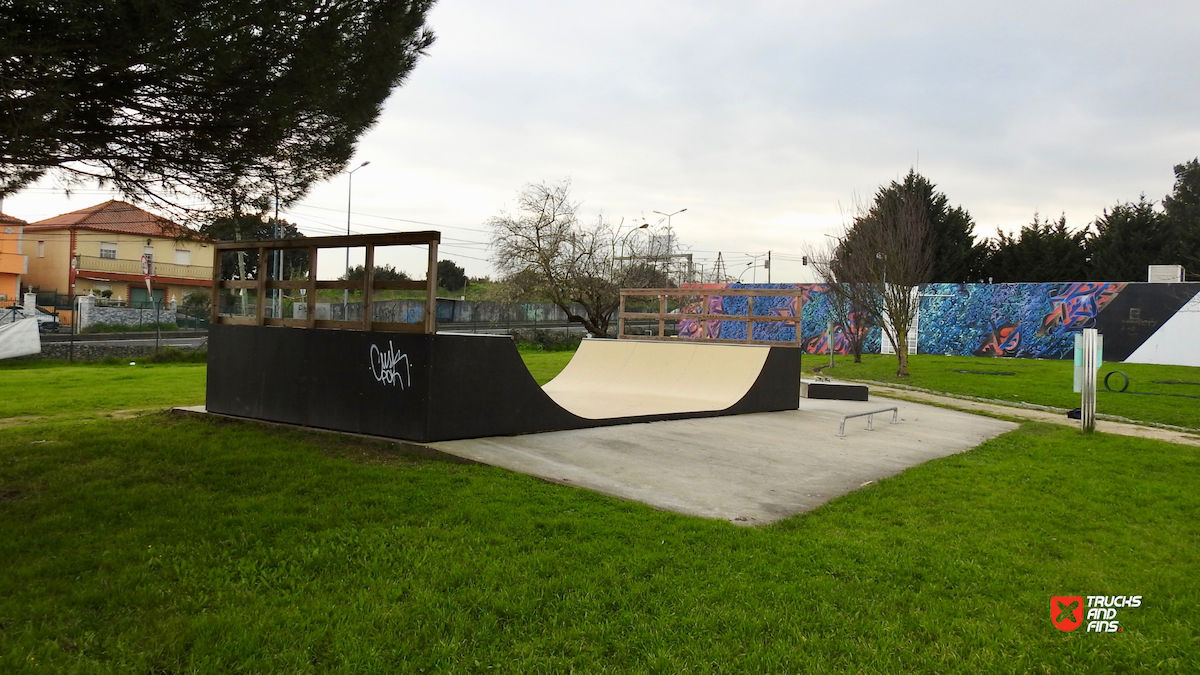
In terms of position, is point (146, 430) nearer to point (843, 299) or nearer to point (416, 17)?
point (416, 17)

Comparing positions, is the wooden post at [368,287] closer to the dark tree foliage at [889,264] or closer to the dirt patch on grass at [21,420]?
the dirt patch on grass at [21,420]

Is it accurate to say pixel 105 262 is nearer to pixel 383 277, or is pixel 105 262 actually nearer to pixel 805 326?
pixel 383 277

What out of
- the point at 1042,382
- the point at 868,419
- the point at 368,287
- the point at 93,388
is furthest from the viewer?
the point at 1042,382

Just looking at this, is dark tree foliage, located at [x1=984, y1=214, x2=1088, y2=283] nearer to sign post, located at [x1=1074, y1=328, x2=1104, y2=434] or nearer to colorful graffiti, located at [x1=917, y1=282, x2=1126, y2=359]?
colorful graffiti, located at [x1=917, y1=282, x2=1126, y2=359]

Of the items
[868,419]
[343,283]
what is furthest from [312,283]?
[868,419]

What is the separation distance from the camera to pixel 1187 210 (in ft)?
134

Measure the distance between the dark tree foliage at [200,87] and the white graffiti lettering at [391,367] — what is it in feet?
5.75

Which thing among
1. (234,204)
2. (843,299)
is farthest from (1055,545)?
(843,299)

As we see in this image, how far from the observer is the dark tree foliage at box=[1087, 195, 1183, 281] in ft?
117

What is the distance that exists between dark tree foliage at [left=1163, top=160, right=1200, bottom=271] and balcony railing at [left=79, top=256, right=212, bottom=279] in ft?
175

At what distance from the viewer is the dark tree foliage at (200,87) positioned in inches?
162

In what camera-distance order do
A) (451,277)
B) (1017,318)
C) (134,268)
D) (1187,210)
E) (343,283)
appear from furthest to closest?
(451,277), (134,268), (1187,210), (1017,318), (343,283)

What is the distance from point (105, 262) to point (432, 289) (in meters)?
49.9

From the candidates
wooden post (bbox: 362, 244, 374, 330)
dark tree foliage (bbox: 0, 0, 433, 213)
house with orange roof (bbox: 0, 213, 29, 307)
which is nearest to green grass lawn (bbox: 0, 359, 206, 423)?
dark tree foliage (bbox: 0, 0, 433, 213)
